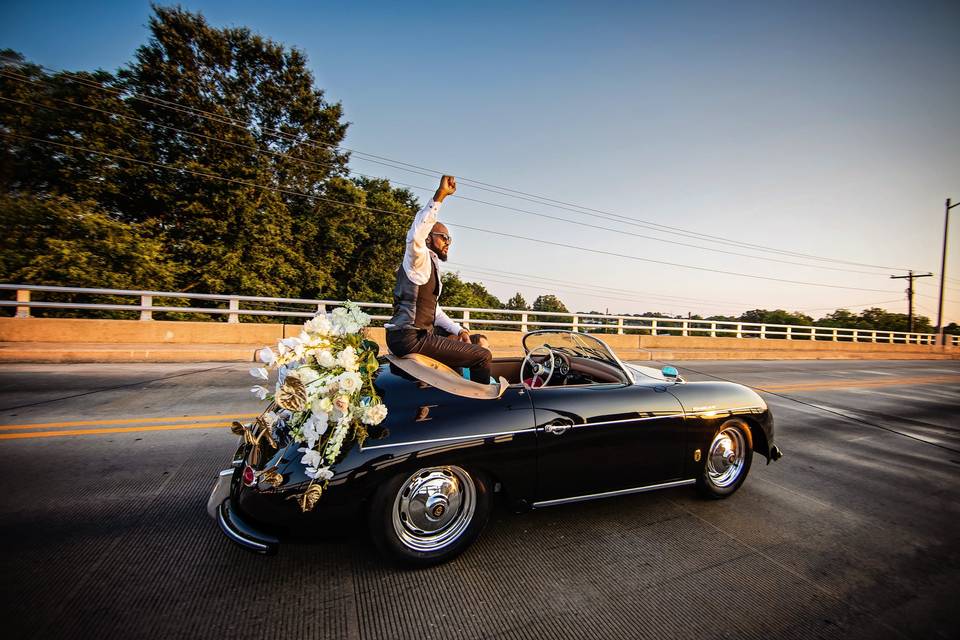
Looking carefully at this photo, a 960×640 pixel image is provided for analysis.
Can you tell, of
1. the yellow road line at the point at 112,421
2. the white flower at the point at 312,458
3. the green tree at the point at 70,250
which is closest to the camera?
the white flower at the point at 312,458

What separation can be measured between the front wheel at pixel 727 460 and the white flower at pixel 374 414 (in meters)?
2.59

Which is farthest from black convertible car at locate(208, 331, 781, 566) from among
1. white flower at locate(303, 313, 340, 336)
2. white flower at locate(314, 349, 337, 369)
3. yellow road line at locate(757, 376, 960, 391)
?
yellow road line at locate(757, 376, 960, 391)

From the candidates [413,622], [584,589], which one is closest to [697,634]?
[584,589]

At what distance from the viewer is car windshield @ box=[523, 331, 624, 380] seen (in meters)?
3.52

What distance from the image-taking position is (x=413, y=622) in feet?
6.42

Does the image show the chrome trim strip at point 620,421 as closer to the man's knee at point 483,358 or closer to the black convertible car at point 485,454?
the black convertible car at point 485,454

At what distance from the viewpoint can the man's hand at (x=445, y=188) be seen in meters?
3.07

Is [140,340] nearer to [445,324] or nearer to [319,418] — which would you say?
[445,324]

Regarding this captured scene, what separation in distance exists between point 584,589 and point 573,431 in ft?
2.79

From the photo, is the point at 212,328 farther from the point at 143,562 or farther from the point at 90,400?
the point at 143,562

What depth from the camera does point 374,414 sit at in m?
2.21

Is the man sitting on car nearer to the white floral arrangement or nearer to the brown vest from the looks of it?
the brown vest

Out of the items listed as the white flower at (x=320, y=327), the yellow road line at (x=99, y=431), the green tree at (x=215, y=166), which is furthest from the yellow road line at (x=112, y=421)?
the green tree at (x=215, y=166)

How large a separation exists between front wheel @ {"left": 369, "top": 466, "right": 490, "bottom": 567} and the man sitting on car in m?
0.95
